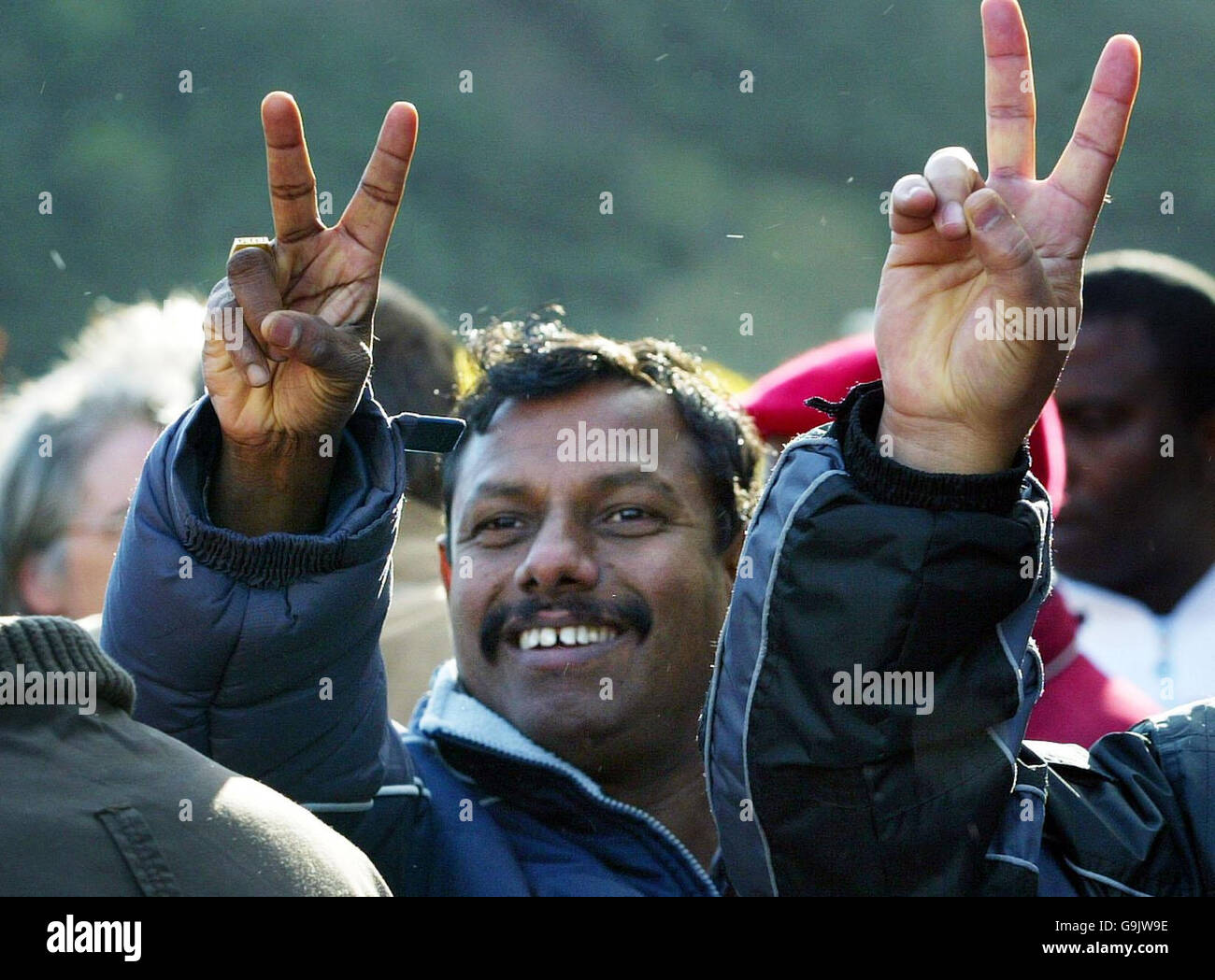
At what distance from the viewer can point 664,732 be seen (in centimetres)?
252

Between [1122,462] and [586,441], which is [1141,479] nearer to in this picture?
[1122,462]

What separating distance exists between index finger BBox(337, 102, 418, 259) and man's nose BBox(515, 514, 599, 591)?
60 cm

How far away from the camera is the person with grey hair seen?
3.03 metres

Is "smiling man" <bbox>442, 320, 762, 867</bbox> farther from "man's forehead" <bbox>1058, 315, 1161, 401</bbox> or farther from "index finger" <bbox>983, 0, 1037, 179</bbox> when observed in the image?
"man's forehead" <bbox>1058, 315, 1161, 401</bbox>

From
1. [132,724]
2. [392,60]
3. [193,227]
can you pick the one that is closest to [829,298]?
[392,60]

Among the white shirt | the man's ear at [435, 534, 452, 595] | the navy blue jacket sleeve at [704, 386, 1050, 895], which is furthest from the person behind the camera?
the white shirt

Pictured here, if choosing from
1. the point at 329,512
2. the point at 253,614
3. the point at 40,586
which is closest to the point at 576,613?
the point at 329,512

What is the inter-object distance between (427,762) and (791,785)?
0.91 metres

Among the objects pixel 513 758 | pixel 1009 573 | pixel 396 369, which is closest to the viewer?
pixel 1009 573

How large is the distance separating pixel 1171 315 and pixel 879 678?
2.32 meters

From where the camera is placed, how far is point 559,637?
2.50 metres

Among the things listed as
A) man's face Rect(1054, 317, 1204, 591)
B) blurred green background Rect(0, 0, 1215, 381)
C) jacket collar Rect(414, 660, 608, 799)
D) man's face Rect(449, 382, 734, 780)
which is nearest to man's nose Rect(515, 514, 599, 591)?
man's face Rect(449, 382, 734, 780)

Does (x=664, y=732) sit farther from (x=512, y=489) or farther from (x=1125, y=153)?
(x=1125, y=153)

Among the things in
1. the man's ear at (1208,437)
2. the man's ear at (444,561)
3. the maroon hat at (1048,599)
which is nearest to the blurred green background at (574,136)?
the man's ear at (1208,437)
